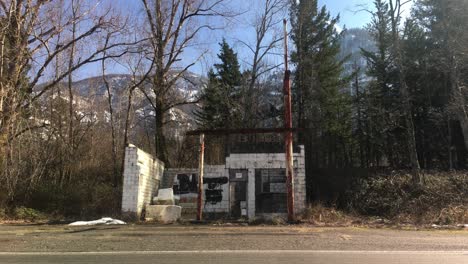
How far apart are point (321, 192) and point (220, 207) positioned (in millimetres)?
10525

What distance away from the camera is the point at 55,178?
29.6m

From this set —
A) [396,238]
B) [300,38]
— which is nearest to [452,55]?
[300,38]

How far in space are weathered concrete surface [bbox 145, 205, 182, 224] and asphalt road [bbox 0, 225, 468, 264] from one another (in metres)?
5.01

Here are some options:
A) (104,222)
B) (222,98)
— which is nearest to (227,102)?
(222,98)

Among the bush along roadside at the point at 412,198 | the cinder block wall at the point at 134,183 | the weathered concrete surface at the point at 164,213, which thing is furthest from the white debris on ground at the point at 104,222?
the bush along roadside at the point at 412,198

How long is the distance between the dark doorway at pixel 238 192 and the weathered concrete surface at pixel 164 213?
420 centimetres

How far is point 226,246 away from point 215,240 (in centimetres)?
145

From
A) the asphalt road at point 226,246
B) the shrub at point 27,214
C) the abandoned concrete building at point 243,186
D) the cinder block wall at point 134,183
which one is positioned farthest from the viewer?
the abandoned concrete building at point 243,186

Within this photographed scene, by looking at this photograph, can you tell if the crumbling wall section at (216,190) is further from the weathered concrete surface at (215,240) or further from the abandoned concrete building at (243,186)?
the weathered concrete surface at (215,240)

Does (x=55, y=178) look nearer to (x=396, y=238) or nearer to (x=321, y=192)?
(x=321, y=192)

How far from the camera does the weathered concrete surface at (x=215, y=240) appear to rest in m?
12.4

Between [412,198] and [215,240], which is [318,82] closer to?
[412,198]

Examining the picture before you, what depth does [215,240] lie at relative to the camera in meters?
14.0

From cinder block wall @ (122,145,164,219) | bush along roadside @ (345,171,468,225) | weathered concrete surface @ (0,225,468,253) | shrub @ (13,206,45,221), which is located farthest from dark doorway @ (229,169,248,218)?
shrub @ (13,206,45,221)
